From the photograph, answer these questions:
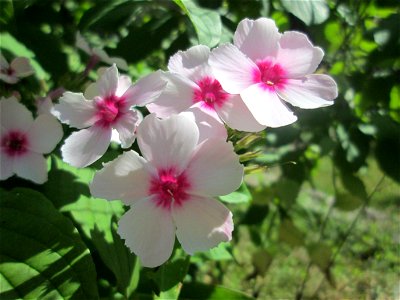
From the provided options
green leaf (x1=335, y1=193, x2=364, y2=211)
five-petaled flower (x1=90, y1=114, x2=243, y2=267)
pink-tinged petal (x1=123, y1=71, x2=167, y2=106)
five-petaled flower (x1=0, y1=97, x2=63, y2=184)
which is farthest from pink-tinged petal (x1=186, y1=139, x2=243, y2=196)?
green leaf (x1=335, y1=193, x2=364, y2=211)

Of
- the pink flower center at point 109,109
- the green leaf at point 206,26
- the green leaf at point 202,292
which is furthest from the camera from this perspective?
the green leaf at point 202,292

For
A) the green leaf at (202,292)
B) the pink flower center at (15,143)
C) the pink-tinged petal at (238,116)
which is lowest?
the green leaf at (202,292)

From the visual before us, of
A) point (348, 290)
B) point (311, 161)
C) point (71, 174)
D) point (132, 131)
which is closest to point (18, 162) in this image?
point (71, 174)

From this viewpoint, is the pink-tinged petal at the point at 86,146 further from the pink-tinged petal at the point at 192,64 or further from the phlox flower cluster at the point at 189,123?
the pink-tinged petal at the point at 192,64

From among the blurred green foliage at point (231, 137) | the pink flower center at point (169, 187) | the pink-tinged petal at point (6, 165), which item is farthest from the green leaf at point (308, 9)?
the pink-tinged petal at point (6, 165)

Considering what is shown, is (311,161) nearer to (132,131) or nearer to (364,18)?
(364,18)

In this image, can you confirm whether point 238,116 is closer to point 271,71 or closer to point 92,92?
point 271,71

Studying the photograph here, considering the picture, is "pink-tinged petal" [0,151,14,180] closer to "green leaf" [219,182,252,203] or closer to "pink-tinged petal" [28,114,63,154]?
"pink-tinged petal" [28,114,63,154]
